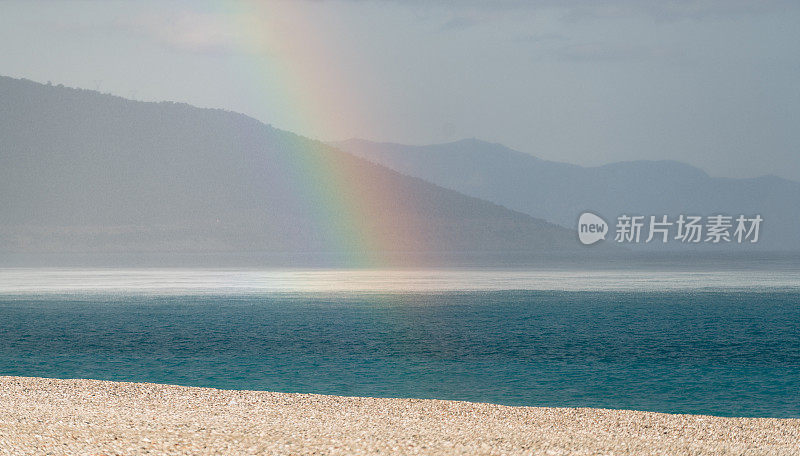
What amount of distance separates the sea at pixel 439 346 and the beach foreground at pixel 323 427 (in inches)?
218

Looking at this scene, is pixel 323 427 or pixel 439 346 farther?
pixel 439 346

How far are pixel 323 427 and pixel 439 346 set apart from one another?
84.0 ft

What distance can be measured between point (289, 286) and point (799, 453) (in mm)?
87451

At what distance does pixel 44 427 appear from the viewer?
16031mm

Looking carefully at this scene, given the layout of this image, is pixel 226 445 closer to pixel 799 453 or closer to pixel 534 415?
pixel 534 415

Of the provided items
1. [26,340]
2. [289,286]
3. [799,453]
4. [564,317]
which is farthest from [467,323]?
[289,286]

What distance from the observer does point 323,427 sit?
1738 cm

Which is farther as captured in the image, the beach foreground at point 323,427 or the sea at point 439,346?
the sea at point 439,346

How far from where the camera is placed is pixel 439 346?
140 ft

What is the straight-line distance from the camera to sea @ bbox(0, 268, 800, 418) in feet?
93.7

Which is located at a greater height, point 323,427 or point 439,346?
point 323,427

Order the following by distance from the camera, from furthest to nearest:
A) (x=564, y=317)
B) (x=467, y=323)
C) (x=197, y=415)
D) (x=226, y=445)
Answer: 1. (x=564, y=317)
2. (x=467, y=323)
3. (x=197, y=415)
4. (x=226, y=445)

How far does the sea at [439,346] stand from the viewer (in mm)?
28562

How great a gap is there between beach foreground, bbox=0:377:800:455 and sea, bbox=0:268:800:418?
18.2 ft
